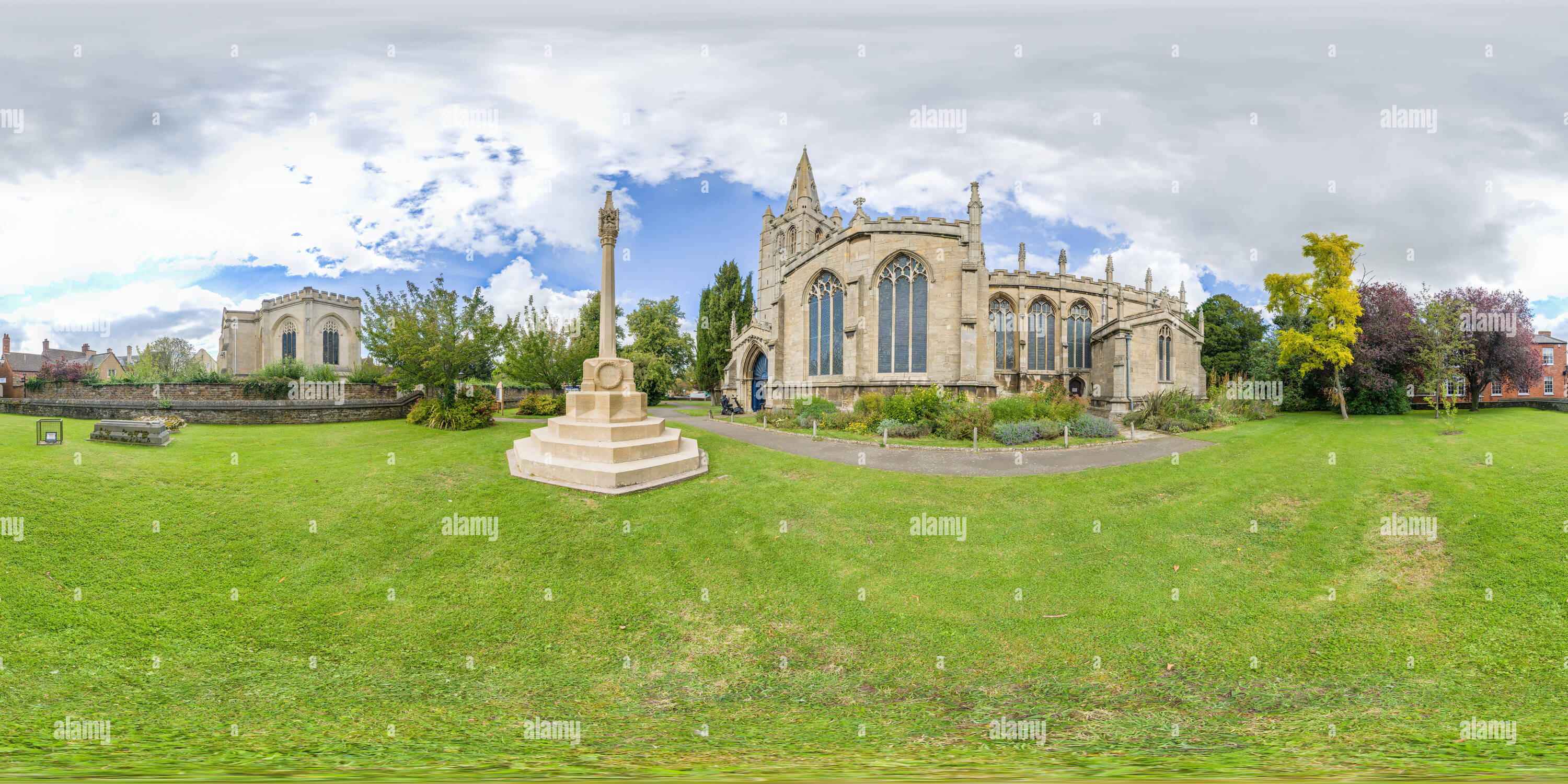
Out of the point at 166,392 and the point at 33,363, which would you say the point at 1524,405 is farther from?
the point at 33,363

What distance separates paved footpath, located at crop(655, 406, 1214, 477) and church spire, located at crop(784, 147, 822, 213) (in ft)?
113

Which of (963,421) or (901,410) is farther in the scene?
(901,410)

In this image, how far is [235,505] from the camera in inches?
289

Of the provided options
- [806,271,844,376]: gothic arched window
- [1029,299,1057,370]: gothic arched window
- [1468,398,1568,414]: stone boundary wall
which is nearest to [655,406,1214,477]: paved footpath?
[806,271,844,376]: gothic arched window

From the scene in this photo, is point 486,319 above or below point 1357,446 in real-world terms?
above

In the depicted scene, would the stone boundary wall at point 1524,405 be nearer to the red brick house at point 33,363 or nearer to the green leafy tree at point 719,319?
the green leafy tree at point 719,319

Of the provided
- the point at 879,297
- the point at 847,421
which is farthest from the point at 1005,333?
the point at 847,421

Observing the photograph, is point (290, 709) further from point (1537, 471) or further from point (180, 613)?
point (1537, 471)

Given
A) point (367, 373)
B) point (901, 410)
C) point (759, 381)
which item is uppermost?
point (367, 373)

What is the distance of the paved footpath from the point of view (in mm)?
11359

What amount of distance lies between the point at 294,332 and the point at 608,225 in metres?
54.1

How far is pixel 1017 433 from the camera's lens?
1543 cm

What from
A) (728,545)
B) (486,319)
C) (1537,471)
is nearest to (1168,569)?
(728,545)

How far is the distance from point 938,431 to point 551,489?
12.9m
